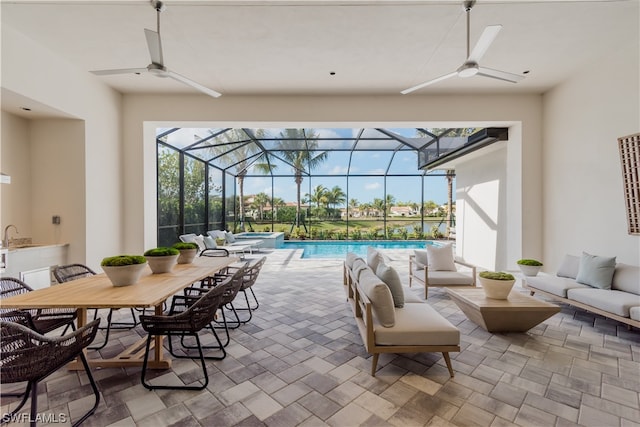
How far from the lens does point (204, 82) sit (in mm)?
4840

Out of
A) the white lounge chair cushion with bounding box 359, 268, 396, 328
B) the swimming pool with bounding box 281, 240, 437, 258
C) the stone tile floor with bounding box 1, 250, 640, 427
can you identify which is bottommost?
the swimming pool with bounding box 281, 240, 437, 258

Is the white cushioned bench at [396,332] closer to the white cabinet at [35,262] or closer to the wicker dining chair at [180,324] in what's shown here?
the wicker dining chair at [180,324]

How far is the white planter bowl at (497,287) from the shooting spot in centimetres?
321

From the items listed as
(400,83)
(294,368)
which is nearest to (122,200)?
(294,368)

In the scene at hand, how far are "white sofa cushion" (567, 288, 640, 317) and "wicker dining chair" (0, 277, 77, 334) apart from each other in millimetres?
5570

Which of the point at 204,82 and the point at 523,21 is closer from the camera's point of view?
the point at 523,21

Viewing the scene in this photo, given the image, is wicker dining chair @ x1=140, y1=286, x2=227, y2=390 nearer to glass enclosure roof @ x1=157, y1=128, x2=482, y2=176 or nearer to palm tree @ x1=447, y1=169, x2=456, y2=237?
glass enclosure roof @ x1=157, y1=128, x2=482, y2=176

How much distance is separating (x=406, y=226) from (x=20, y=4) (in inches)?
510

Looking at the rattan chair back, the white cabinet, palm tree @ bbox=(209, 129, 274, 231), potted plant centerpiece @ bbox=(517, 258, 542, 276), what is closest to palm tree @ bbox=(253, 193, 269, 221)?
palm tree @ bbox=(209, 129, 274, 231)

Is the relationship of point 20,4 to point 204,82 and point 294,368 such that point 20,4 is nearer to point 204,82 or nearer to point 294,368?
point 204,82

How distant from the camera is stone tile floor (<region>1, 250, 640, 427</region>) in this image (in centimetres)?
193

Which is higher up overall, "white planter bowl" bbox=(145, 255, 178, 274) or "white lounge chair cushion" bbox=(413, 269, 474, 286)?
"white planter bowl" bbox=(145, 255, 178, 274)

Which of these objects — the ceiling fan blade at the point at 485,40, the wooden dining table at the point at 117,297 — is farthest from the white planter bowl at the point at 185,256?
the ceiling fan blade at the point at 485,40

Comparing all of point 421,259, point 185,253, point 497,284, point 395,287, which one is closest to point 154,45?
point 185,253
